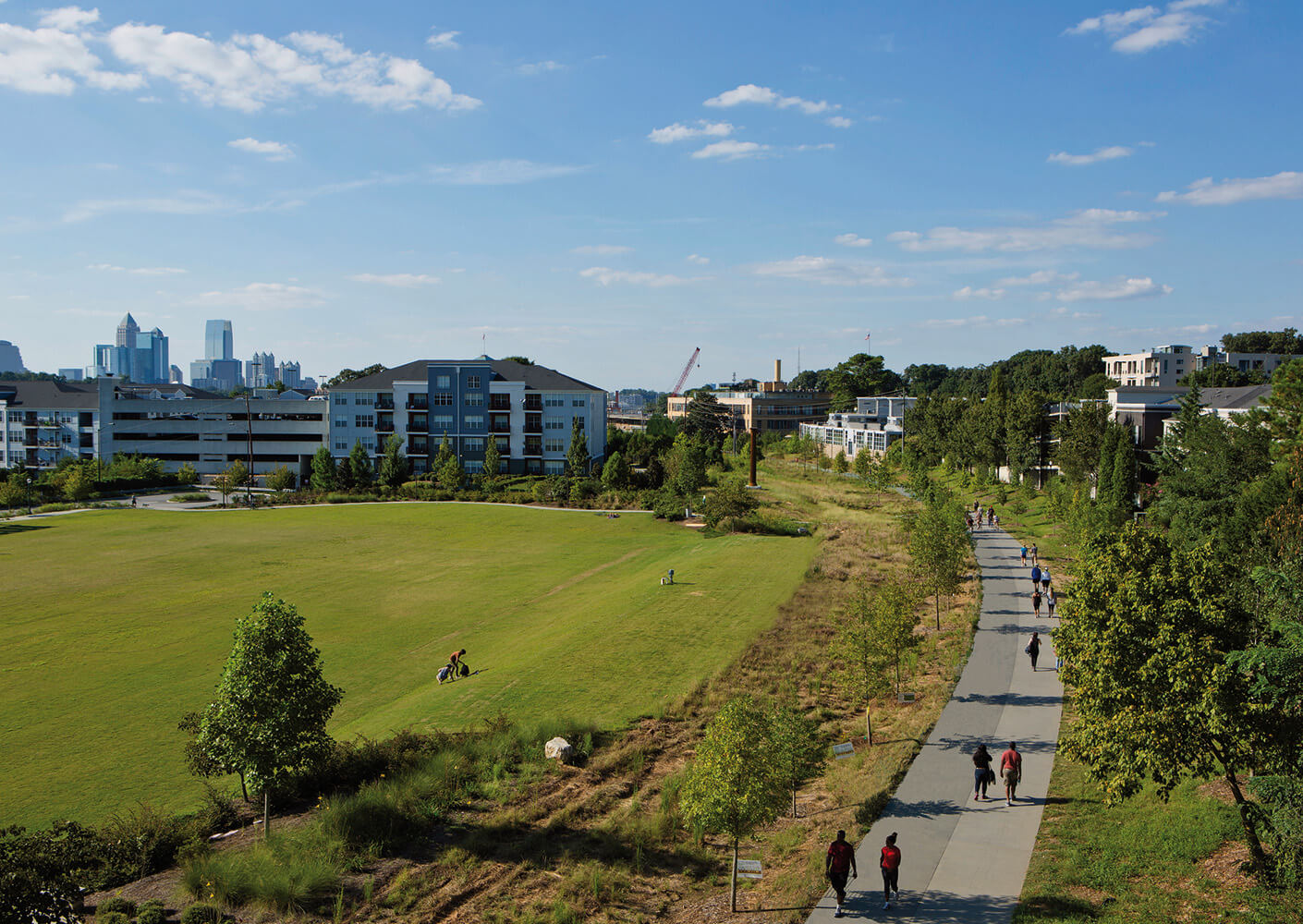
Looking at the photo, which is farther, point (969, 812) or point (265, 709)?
point (969, 812)

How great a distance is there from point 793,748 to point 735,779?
8.98 feet

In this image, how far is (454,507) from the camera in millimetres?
80062

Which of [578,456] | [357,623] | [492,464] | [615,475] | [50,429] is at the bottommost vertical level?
[357,623]

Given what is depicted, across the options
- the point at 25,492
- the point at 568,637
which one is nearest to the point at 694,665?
the point at 568,637

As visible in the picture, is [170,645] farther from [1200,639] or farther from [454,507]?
[454,507]

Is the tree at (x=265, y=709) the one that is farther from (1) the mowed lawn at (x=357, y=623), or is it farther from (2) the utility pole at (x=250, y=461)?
(2) the utility pole at (x=250, y=461)

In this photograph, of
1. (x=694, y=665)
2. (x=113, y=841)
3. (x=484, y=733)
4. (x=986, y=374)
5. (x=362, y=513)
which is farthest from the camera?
(x=986, y=374)

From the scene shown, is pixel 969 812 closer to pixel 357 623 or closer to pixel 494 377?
pixel 357 623

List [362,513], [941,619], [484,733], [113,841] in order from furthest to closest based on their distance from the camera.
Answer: [362,513] → [941,619] → [484,733] → [113,841]

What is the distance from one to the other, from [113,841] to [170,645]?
62.3ft

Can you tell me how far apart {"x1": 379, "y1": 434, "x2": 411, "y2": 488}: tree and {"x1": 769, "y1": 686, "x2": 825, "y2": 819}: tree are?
248 ft

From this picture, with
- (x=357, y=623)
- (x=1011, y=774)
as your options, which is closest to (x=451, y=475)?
(x=357, y=623)

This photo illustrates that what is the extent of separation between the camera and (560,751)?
2316cm

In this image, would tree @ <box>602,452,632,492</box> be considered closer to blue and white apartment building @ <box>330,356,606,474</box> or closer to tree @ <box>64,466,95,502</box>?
blue and white apartment building @ <box>330,356,606,474</box>
